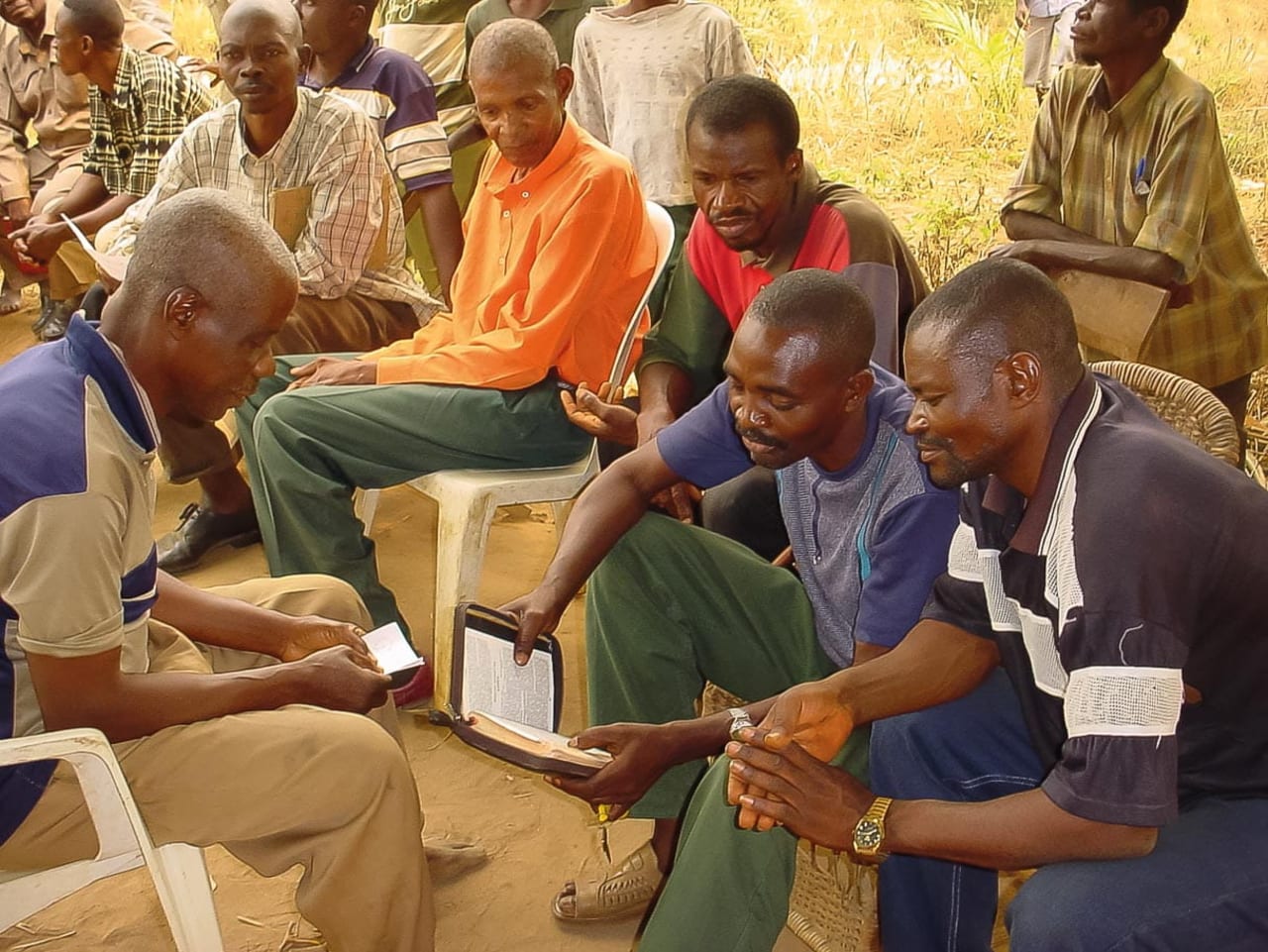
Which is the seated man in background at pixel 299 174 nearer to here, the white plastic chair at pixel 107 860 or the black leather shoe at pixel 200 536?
the black leather shoe at pixel 200 536

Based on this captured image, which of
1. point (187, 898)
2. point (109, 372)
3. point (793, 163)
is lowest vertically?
point (187, 898)

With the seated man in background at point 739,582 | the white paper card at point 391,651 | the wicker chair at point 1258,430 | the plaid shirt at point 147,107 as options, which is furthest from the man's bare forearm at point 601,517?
the plaid shirt at point 147,107

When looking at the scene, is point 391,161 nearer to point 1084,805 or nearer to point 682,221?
point 682,221

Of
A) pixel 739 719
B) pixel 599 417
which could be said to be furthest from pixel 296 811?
Result: pixel 599 417

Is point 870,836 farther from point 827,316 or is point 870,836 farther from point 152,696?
point 152,696

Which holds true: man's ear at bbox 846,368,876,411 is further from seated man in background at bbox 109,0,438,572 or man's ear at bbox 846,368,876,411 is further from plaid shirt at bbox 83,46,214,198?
plaid shirt at bbox 83,46,214,198

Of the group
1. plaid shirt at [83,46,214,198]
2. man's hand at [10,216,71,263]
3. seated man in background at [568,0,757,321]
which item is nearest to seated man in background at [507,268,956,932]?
seated man in background at [568,0,757,321]

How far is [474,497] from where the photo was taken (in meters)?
2.97

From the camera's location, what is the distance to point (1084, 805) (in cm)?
157

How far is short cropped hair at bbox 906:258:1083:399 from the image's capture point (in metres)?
1.70

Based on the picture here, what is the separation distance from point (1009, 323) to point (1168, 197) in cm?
158

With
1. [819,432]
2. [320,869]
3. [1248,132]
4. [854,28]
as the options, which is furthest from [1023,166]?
[854,28]

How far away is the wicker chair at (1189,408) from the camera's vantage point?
2133mm

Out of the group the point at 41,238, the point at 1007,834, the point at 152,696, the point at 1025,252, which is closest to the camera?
the point at 1007,834
